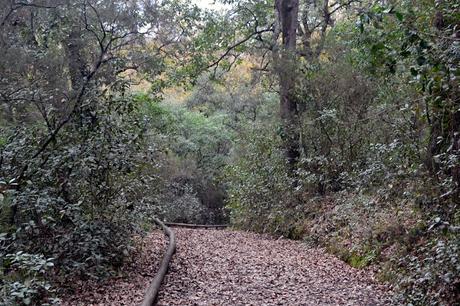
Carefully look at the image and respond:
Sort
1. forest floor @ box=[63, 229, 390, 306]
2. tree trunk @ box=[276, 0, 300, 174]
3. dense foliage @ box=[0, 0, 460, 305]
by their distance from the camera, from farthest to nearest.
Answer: tree trunk @ box=[276, 0, 300, 174] < forest floor @ box=[63, 229, 390, 306] < dense foliage @ box=[0, 0, 460, 305]

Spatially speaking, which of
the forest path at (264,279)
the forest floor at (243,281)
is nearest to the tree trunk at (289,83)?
the forest path at (264,279)

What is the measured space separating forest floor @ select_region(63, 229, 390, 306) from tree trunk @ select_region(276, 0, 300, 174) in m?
4.67

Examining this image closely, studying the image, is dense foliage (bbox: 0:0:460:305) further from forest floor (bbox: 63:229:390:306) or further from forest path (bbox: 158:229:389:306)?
forest path (bbox: 158:229:389:306)

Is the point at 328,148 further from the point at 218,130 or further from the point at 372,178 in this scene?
the point at 218,130

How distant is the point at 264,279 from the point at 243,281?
1.18 ft

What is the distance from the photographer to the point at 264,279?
7852 millimetres

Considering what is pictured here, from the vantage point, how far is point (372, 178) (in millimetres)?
9930

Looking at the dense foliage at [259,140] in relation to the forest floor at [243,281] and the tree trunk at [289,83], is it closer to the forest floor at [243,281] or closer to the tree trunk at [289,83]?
the tree trunk at [289,83]

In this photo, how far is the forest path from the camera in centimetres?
665

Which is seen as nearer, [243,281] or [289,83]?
[243,281]

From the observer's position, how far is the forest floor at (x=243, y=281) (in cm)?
663

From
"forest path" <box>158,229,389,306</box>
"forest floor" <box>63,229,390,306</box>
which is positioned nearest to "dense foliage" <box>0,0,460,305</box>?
"forest floor" <box>63,229,390,306</box>

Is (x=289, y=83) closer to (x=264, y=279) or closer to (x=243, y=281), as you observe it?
(x=264, y=279)

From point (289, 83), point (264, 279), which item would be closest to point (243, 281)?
point (264, 279)
